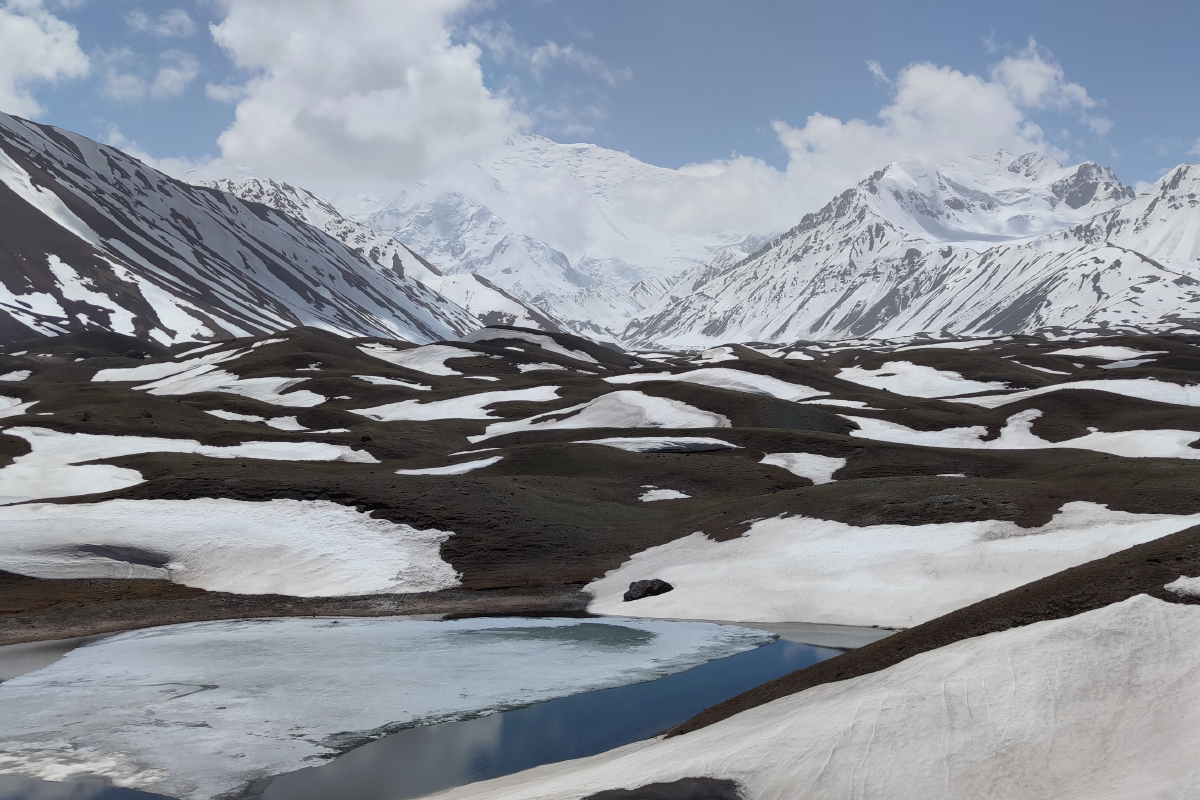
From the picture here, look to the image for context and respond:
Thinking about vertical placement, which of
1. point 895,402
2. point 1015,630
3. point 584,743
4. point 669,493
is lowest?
point 584,743

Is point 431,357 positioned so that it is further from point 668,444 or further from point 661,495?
point 661,495

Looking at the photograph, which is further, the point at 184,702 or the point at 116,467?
the point at 116,467

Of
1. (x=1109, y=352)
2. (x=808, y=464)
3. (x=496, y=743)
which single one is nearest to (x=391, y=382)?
(x=808, y=464)

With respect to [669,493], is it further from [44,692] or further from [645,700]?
[44,692]

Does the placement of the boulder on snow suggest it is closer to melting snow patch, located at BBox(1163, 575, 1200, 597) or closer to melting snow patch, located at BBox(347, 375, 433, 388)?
melting snow patch, located at BBox(1163, 575, 1200, 597)

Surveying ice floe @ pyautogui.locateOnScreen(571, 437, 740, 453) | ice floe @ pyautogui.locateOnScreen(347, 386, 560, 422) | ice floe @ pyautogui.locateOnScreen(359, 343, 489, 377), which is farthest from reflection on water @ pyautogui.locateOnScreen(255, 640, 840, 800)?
ice floe @ pyautogui.locateOnScreen(359, 343, 489, 377)

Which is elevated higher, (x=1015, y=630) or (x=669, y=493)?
(x=669, y=493)

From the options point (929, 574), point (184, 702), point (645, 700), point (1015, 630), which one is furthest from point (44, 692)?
point (929, 574)
